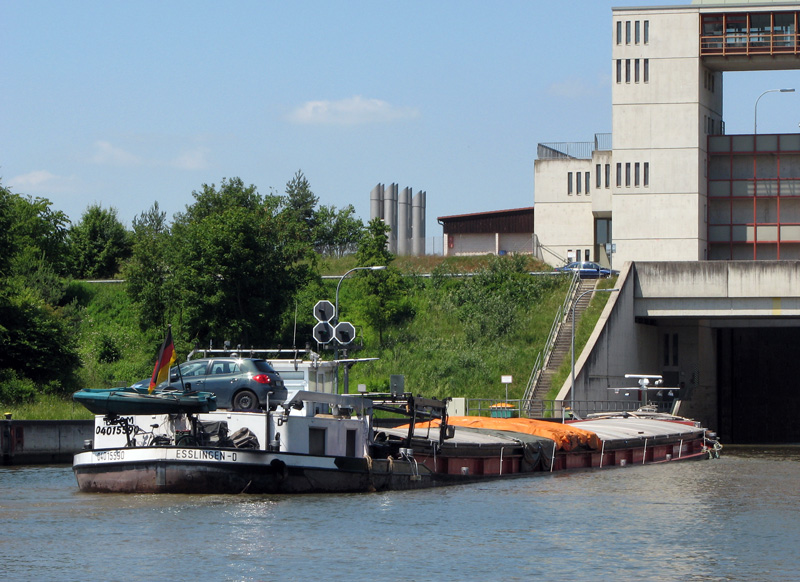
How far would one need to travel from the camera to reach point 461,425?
4094cm

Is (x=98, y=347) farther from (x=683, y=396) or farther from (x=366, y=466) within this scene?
(x=366, y=466)

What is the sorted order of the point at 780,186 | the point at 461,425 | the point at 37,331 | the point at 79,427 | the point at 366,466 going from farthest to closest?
1. the point at 780,186
2. the point at 37,331
3. the point at 79,427
4. the point at 461,425
5. the point at 366,466

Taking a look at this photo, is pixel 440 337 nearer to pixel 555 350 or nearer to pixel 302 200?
pixel 555 350

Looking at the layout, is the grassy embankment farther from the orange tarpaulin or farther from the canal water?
the canal water

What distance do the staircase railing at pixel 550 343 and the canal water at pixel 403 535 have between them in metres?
26.0

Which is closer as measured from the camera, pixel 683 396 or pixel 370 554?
pixel 370 554

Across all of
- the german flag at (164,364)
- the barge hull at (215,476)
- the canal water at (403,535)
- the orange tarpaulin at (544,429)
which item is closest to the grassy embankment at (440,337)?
the orange tarpaulin at (544,429)

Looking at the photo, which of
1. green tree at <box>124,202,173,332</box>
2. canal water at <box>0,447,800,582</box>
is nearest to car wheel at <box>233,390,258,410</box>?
canal water at <box>0,447,800,582</box>

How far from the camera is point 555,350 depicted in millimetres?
64062

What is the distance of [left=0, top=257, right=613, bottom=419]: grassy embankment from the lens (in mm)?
62531

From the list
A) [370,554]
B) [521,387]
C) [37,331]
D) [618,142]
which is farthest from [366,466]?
[618,142]

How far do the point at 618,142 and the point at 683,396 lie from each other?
17629 millimetres

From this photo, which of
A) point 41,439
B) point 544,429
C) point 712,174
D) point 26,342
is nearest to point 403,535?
point 544,429

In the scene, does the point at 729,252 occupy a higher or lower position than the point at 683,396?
higher
